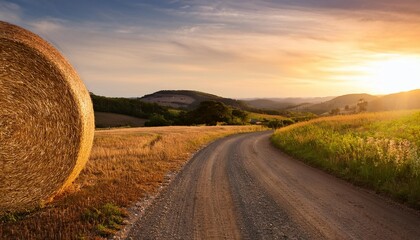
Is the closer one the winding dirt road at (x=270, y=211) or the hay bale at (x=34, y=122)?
the winding dirt road at (x=270, y=211)

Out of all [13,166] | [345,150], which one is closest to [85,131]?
[13,166]

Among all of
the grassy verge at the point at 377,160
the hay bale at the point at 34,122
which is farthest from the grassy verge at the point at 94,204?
the grassy verge at the point at 377,160

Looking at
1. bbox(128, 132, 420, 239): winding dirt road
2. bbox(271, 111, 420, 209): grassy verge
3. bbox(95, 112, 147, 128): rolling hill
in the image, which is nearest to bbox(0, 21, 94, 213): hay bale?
bbox(128, 132, 420, 239): winding dirt road

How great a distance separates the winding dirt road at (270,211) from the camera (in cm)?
768

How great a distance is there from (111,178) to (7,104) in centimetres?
455

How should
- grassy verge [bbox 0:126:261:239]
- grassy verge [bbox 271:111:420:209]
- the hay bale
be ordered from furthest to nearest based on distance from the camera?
1. grassy verge [bbox 271:111:420:209]
2. the hay bale
3. grassy verge [bbox 0:126:261:239]

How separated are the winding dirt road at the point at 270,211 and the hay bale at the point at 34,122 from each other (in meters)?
2.98

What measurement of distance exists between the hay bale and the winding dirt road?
2979mm

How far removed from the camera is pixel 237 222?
8.34 meters

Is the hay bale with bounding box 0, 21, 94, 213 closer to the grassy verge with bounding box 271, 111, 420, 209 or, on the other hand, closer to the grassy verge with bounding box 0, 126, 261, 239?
the grassy verge with bounding box 0, 126, 261, 239

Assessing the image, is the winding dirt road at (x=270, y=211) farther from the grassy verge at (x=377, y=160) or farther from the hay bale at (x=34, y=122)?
the hay bale at (x=34, y=122)

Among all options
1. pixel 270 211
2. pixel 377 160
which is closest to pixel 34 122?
pixel 270 211

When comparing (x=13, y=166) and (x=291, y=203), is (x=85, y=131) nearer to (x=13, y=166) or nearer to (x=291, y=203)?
(x=13, y=166)

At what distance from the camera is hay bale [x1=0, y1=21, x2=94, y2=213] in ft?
30.3
